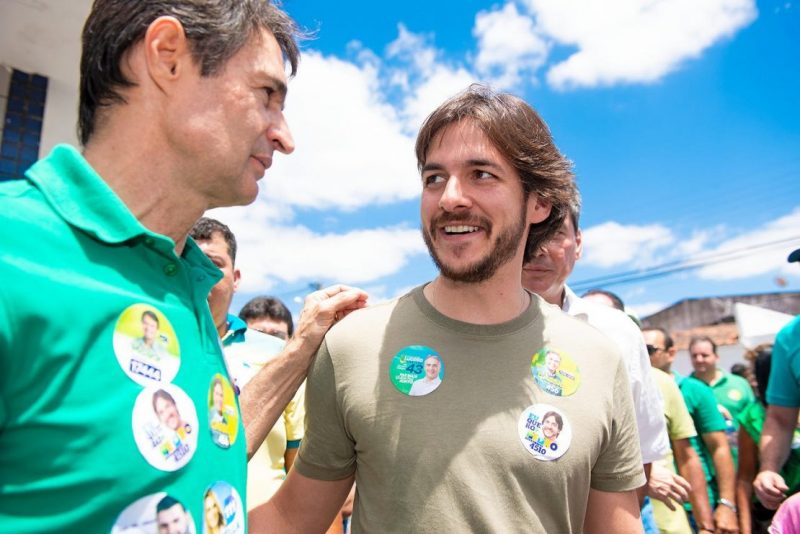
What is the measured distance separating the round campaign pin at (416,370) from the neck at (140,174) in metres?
0.76

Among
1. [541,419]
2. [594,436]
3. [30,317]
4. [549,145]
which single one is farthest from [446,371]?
[30,317]

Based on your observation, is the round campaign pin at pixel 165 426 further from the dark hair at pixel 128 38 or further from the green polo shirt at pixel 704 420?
the green polo shirt at pixel 704 420

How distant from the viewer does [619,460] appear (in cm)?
176

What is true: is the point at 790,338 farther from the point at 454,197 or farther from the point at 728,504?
the point at 454,197

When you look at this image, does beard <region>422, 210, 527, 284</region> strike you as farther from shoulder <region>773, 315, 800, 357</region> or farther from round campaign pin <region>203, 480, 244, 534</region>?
shoulder <region>773, 315, 800, 357</region>

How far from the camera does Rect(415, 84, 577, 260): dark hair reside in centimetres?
197

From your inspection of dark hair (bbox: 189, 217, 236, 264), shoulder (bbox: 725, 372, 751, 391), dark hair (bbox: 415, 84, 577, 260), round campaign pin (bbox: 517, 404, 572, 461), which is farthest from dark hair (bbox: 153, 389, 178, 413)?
shoulder (bbox: 725, 372, 751, 391)

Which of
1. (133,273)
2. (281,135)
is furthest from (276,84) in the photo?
(133,273)

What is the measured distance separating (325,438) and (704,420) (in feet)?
12.7

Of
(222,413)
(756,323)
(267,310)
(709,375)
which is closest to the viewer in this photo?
(222,413)

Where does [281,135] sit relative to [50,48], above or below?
below

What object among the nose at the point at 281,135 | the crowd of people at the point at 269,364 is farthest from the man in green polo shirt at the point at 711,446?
the nose at the point at 281,135

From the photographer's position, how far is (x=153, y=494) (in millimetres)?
1013

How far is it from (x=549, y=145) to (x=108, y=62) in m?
1.45
